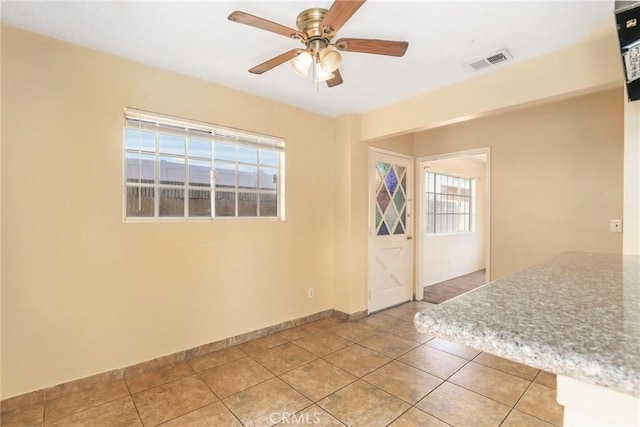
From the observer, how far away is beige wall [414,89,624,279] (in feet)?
9.61

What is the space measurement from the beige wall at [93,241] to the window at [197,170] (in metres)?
0.11

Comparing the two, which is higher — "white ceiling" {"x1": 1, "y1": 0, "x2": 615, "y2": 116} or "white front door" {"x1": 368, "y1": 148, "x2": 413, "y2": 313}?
"white ceiling" {"x1": 1, "y1": 0, "x2": 615, "y2": 116}

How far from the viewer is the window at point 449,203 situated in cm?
544

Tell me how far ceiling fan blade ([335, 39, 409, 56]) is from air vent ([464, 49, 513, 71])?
0.92 metres

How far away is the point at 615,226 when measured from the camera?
2.88 metres

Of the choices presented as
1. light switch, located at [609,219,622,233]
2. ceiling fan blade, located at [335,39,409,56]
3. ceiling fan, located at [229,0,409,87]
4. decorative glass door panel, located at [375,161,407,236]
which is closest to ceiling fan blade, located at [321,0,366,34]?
ceiling fan, located at [229,0,409,87]

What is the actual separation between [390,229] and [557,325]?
3646 mm

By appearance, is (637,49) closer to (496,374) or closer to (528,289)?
(528,289)

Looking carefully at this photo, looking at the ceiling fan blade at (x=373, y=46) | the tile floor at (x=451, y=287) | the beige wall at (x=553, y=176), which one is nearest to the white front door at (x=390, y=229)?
the tile floor at (x=451, y=287)

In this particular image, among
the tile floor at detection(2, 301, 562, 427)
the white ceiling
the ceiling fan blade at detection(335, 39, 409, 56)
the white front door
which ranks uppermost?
the white ceiling

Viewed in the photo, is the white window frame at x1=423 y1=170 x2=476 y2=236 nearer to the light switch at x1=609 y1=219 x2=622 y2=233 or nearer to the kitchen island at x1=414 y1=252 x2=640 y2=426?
the light switch at x1=609 y1=219 x2=622 y2=233

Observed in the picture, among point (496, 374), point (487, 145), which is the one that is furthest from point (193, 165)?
point (487, 145)

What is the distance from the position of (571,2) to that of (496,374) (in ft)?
8.43

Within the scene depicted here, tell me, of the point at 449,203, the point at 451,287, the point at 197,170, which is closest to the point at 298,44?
the point at 197,170
